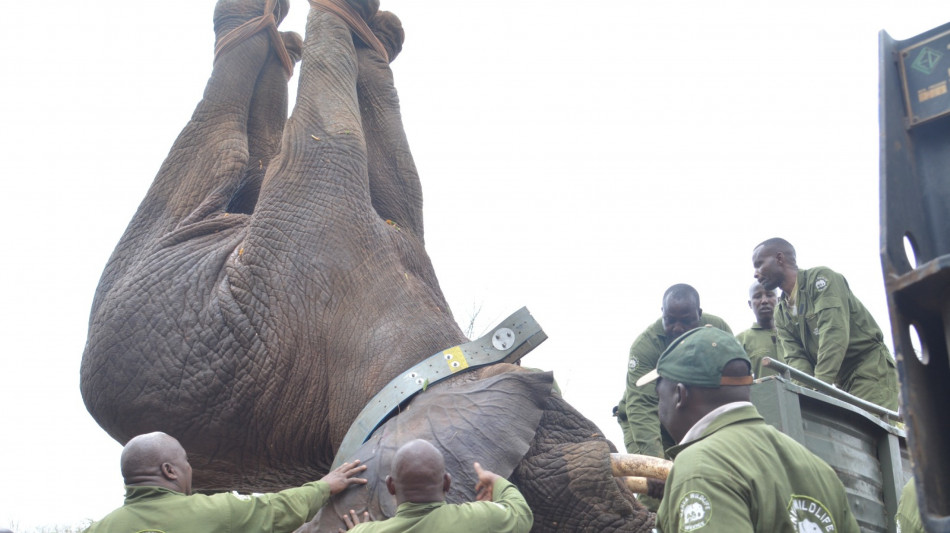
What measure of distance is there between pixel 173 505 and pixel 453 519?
1032 millimetres

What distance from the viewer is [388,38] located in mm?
6586

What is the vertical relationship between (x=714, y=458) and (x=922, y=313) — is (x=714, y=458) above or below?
below

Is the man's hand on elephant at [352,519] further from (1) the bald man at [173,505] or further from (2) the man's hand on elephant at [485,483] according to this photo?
(2) the man's hand on elephant at [485,483]

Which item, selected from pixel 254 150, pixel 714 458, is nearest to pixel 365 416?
pixel 714 458

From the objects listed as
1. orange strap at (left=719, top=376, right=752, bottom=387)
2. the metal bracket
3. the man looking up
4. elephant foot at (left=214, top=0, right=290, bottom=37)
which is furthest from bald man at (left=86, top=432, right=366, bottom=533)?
elephant foot at (left=214, top=0, right=290, bottom=37)

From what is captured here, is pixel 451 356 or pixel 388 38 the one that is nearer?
pixel 451 356

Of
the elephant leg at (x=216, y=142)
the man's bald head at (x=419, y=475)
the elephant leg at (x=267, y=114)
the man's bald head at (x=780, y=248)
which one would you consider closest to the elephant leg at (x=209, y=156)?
the elephant leg at (x=216, y=142)

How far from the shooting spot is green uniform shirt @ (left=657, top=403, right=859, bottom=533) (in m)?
2.48

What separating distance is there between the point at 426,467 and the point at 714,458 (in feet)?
3.96

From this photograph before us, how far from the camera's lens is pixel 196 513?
3.56m

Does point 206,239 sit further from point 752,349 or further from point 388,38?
point 752,349

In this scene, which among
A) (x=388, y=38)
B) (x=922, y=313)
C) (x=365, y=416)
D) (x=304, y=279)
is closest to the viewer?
(x=922, y=313)

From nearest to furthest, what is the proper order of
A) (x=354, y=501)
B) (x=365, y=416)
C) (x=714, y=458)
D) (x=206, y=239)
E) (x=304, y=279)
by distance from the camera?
(x=714, y=458) → (x=354, y=501) → (x=365, y=416) → (x=304, y=279) → (x=206, y=239)

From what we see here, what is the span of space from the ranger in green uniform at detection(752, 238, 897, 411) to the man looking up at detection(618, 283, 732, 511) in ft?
1.44
